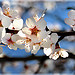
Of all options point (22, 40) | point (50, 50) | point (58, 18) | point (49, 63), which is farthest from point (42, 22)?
point (49, 63)

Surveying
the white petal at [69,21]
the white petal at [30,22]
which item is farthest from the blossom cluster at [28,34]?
the white petal at [69,21]

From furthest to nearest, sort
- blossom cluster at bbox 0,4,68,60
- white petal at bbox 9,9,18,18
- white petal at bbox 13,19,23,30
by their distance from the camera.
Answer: white petal at bbox 9,9,18,18 → white petal at bbox 13,19,23,30 → blossom cluster at bbox 0,4,68,60

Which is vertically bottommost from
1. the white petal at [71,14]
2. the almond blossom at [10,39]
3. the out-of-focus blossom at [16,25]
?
the almond blossom at [10,39]

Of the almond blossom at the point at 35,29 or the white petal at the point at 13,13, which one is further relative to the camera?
the white petal at the point at 13,13

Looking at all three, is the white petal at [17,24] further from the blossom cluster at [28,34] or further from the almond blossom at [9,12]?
the almond blossom at [9,12]

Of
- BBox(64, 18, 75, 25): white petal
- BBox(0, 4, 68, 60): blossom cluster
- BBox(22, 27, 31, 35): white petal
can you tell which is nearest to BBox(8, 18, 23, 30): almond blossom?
BBox(0, 4, 68, 60): blossom cluster

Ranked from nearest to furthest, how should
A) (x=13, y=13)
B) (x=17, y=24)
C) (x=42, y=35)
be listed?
(x=42, y=35) → (x=17, y=24) → (x=13, y=13)

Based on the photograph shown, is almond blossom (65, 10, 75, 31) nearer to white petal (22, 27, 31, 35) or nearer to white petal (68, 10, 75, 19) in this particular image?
white petal (68, 10, 75, 19)

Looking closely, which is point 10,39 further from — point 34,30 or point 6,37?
point 34,30

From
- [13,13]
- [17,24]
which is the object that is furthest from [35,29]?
[13,13]

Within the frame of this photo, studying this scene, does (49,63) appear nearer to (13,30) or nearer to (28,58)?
(28,58)

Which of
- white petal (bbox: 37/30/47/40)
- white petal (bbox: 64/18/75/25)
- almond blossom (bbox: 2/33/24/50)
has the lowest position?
almond blossom (bbox: 2/33/24/50)
